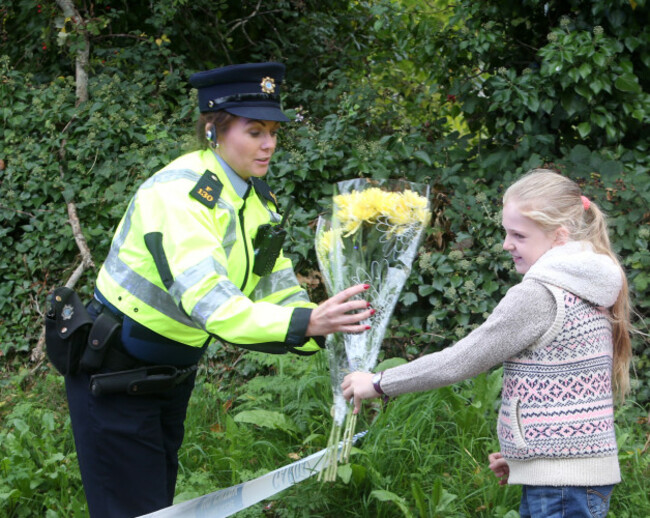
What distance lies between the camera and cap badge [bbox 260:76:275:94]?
2.72 metres

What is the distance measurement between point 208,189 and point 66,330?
0.74 m

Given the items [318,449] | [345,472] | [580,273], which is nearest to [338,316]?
[580,273]

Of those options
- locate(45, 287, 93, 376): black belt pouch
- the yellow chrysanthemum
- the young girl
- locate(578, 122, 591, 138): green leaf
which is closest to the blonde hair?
the young girl

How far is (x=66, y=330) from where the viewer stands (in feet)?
8.79

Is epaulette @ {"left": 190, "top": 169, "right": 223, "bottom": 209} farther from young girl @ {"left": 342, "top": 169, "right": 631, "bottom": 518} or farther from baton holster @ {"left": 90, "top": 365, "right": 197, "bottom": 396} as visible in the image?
young girl @ {"left": 342, "top": 169, "right": 631, "bottom": 518}

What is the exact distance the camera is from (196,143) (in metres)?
2.90

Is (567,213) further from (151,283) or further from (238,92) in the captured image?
(151,283)

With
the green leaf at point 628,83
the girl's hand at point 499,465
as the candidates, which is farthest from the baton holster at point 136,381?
the green leaf at point 628,83

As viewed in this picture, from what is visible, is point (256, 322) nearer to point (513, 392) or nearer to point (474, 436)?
point (513, 392)

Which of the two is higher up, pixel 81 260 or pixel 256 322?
pixel 256 322

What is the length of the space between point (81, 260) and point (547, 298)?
4722 mm

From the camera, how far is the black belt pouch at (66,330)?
8.76ft

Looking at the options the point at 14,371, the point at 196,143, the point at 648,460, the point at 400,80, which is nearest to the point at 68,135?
the point at 14,371

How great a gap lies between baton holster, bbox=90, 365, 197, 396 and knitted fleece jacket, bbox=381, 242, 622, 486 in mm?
963
